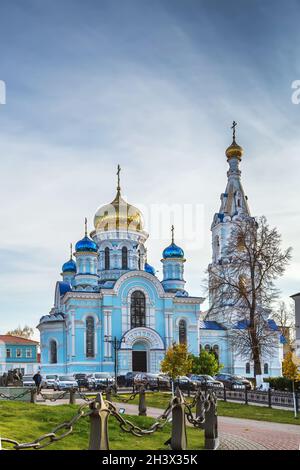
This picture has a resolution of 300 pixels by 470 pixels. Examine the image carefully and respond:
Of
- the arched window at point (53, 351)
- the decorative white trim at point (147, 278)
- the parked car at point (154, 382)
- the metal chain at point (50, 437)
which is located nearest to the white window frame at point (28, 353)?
the arched window at point (53, 351)

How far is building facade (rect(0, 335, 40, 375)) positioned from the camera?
60.6 metres

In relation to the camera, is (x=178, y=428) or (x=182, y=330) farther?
(x=182, y=330)

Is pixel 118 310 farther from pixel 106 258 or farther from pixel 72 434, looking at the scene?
pixel 72 434

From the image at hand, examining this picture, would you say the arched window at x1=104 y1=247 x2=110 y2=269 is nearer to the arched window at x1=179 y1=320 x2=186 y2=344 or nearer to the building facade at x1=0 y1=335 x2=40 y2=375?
the arched window at x1=179 y1=320 x2=186 y2=344

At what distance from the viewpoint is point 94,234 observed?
5222cm

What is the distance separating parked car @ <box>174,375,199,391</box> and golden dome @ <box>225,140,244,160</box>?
24.8 metres

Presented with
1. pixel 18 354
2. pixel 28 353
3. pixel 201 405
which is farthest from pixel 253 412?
pixel 28 353

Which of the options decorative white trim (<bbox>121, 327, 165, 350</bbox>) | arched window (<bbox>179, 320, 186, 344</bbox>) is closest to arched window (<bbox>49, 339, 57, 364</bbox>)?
decorative white trim (<bbox>121, 327, 165, 350</bbox>)

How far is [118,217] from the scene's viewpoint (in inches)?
2025

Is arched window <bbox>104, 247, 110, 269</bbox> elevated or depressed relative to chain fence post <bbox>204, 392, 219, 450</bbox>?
elevated

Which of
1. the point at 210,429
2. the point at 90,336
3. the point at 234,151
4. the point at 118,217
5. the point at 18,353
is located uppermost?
the point at 234,151

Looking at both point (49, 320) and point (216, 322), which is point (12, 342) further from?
point (216, 322)

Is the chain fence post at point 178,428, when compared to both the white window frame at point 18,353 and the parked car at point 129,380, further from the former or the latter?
the white window frame at point 18,353

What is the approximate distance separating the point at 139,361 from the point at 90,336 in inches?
159
